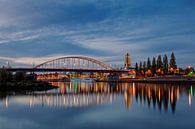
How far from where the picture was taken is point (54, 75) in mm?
166375

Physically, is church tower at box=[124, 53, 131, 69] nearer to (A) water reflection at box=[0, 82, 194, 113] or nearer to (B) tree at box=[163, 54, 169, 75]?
(B) tree at box=[163, 54, 169, 75]

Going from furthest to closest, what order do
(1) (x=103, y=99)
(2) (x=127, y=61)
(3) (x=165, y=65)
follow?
(2) (x=127, y=61)
(3) (x=165, y=65)
(1) (x=103, y=99)

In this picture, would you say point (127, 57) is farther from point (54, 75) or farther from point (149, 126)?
point (149, 126)

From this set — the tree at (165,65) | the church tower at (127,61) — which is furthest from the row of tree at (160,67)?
the church tower at (127,61)

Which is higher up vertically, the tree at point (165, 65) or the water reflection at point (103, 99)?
the tree at point (165, 65)

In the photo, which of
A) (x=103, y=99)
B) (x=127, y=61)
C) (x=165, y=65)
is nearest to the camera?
(x=103, y=99)

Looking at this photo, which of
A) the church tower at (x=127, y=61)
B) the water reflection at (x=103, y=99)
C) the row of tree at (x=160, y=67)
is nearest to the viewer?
the water reflection at (x=103, y=99)

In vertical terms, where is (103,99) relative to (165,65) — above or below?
below

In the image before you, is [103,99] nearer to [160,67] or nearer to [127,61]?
[160,67]

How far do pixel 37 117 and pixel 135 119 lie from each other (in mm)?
7740

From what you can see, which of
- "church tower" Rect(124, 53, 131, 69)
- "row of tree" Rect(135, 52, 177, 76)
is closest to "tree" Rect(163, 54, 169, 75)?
"row of tree" Rect(135, 52, 177, 76)

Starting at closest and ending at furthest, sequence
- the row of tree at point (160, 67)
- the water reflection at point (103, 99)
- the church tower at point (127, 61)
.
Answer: the water reflection at point (103, 99) < the row of tree at point (160, 67) < the church tower at point (127, 61)

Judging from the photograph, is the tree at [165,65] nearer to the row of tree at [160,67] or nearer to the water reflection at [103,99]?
the row of tree at [160,67]

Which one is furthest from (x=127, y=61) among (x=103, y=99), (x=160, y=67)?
(x=103, y=99)
